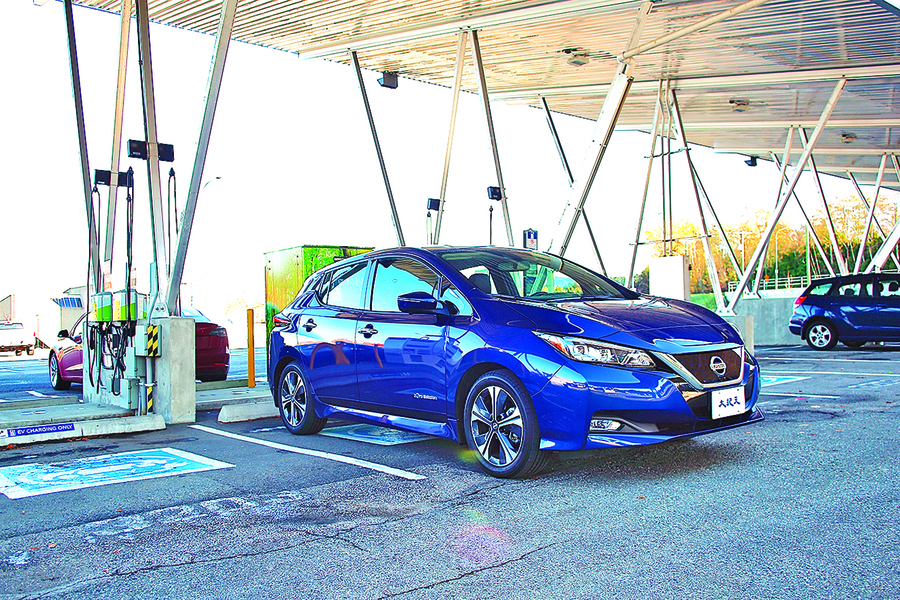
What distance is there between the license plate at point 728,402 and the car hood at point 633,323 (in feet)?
1.09

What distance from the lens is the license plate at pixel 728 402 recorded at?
5.16 metres

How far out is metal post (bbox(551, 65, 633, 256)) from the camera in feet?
47.8

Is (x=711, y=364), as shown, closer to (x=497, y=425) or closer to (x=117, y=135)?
(x=497, y=425)

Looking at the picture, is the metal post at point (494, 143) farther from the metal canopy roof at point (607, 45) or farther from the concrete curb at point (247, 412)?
the concrete curb at point (247, 412)

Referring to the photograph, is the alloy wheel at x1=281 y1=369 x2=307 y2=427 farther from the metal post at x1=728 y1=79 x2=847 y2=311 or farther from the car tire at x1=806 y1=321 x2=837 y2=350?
the car tire at x1=806 y1=321 x2=837 y2=350

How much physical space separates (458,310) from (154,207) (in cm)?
522

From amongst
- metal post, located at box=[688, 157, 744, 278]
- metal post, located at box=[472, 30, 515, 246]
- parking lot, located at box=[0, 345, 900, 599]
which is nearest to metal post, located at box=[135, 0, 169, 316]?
parking lot, located at box=[0, 345, 900, 599]

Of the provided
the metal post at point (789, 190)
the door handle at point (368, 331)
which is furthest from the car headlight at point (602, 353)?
the metal post at point (789, 190)

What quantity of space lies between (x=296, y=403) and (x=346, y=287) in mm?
1254

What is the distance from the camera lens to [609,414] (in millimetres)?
4965

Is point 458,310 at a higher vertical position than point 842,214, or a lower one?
Answer: lower

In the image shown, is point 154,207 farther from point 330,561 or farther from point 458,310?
point 330,561

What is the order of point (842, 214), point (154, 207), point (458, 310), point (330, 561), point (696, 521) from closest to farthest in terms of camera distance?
point (330, 561) → point (696, 521) → point (458, 310) → point (154, 207) → point (842, 214)

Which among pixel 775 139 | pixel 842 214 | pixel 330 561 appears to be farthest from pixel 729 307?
pixel 842 214
